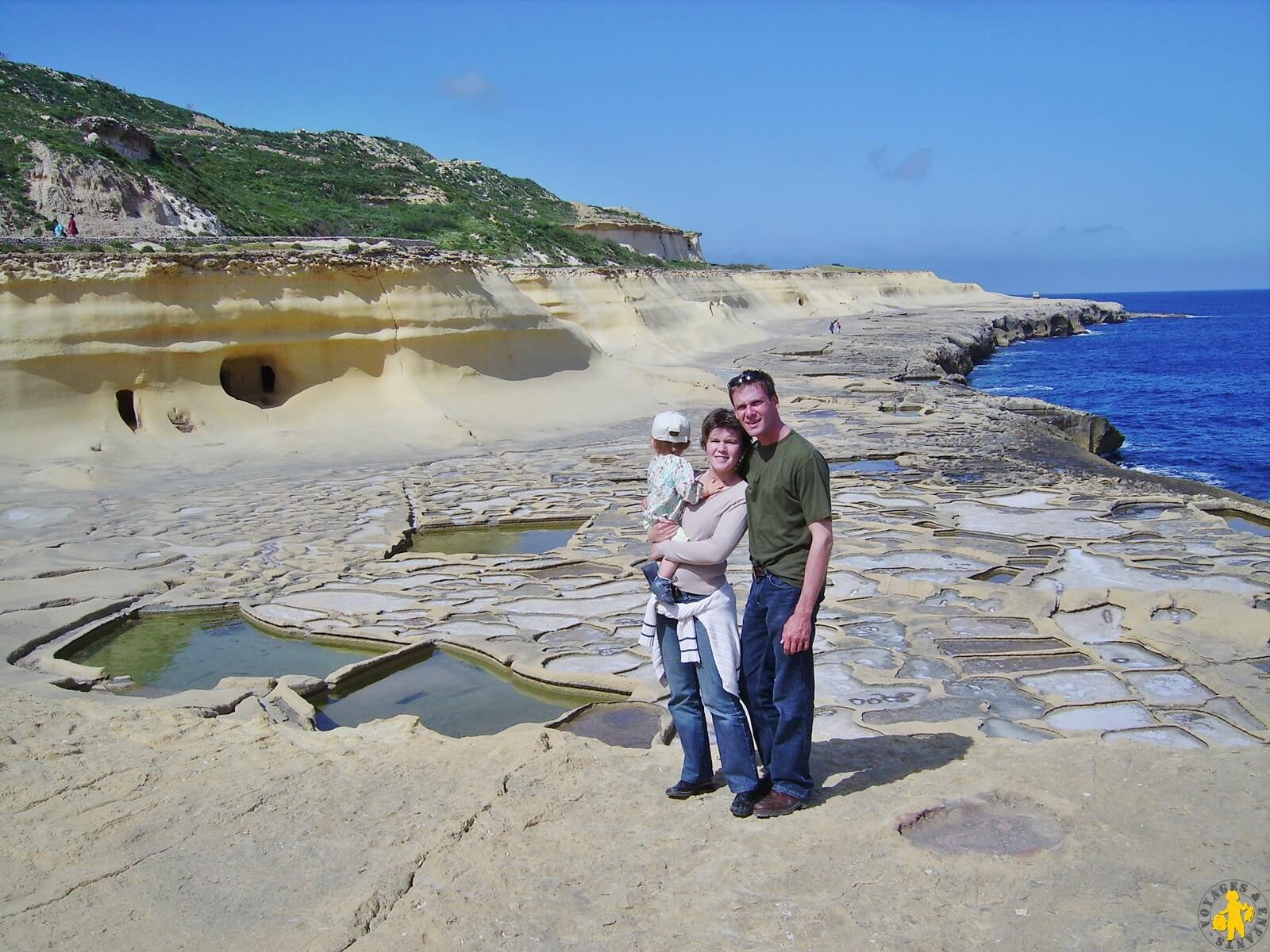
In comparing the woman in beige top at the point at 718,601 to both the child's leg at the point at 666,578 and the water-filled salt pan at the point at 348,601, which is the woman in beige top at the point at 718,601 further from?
the water-filled salt pan at the point at 348,601

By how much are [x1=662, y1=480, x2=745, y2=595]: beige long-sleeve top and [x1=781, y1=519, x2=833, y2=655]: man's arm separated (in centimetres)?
25

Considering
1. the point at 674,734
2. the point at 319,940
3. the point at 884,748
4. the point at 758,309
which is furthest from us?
the point at 758,309

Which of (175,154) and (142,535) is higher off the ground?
(175,154)

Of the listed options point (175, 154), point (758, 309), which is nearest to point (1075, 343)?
point (758, 309)

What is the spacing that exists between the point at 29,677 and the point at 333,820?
3001 mm

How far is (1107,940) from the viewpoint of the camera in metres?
2.56

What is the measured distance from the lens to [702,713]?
3518 millimetres

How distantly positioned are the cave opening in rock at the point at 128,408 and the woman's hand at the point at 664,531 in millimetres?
11994

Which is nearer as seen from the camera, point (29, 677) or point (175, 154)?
point (29, 677)

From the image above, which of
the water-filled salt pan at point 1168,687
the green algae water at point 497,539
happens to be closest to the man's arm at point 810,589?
the water-filled salt pan at point 1168,687

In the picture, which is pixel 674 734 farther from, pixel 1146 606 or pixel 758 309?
pixel 758 309

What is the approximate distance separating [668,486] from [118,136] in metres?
28.3

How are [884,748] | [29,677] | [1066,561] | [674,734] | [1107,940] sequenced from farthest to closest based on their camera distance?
[1066,561] → [29,677] → [674,734] → [884,748] → [1107,940]

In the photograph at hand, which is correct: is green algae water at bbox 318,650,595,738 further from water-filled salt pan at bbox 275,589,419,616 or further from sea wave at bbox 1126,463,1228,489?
sea wave at bbox 1126,463,1228,489
